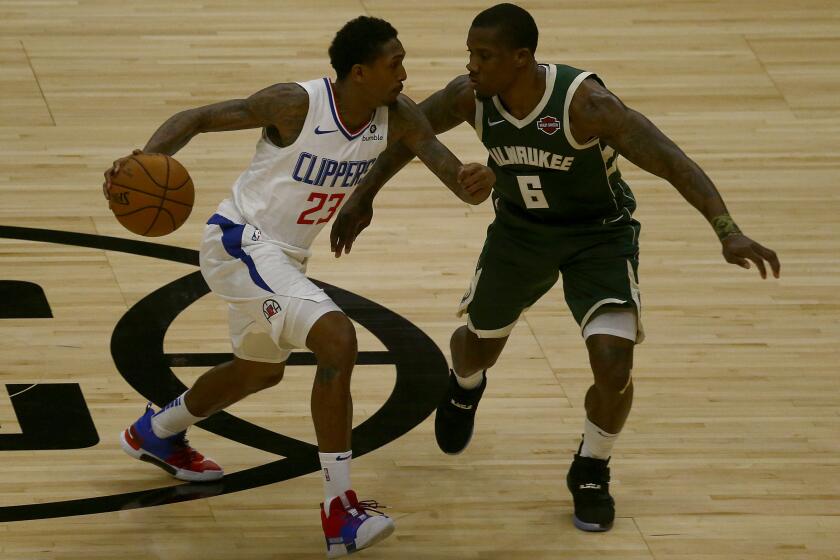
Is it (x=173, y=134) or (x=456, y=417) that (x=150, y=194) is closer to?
(x=173, y=134)

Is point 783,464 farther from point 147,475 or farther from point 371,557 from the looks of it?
point 147,475

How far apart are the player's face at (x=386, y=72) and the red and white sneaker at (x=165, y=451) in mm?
1635

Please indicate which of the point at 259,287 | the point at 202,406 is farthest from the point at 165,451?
the point at 259,287

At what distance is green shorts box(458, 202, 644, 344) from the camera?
5746 mm

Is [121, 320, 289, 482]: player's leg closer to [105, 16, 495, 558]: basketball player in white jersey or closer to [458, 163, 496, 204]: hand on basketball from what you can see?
[105, 16, 495, 558]: basketball player in white jersey

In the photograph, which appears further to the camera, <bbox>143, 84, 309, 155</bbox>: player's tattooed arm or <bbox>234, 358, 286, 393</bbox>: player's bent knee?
<bbox>234, 358, 286, 393</bbox>: player's bent knee

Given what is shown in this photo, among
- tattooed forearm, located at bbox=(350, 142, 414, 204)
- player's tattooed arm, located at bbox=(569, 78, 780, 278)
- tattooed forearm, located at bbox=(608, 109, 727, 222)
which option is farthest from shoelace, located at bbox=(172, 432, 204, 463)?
tattooed forearm, located at bbox=(608, 109, 727, 222)

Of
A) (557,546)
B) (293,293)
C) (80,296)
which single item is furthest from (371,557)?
(80,296)

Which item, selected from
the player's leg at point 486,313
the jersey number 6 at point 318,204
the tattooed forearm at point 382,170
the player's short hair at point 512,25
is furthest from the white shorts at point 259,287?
the player's short hair at point 512,25

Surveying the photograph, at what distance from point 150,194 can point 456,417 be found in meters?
1.74

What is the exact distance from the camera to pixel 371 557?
221 inches

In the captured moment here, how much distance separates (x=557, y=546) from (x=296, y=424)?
4.63 ft

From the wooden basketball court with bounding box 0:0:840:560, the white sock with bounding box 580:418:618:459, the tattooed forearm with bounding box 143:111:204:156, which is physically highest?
the tattooed forearm with bounding box 143:111:204:156

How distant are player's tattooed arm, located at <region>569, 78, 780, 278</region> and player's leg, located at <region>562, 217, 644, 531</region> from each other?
0.45m
